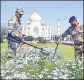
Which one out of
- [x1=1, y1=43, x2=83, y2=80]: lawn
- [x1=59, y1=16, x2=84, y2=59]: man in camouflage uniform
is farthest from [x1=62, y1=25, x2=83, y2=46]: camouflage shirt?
[x1=1, y1=43, x2=83, y2=80]: lawn

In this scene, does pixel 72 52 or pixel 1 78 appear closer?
pixel 1 78

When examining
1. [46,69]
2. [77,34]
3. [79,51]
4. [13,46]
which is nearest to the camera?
[46,69]

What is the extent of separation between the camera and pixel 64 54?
6.07m

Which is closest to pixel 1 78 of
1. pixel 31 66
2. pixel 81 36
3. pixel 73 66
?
pixel 31 66

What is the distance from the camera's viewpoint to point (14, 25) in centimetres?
605

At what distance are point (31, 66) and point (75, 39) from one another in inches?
52.7

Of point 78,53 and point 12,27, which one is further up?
point 12,27

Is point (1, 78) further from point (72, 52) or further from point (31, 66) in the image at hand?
point (72, 52)

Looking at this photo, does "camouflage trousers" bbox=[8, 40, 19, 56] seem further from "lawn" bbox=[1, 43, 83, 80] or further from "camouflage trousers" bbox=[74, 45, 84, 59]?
"camouflage trousers" bbox=[74, 45, 84, 59]

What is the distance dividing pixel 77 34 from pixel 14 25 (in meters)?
1.40

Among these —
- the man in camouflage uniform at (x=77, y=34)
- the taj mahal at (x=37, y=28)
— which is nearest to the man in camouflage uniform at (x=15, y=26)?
the taj mahal at (x=37, y=28)

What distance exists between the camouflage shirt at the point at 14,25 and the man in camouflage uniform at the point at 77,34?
113 centimetres

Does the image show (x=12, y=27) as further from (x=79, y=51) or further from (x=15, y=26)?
(x=79, y=51)

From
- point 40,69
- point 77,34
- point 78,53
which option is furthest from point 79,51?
point 40,69
